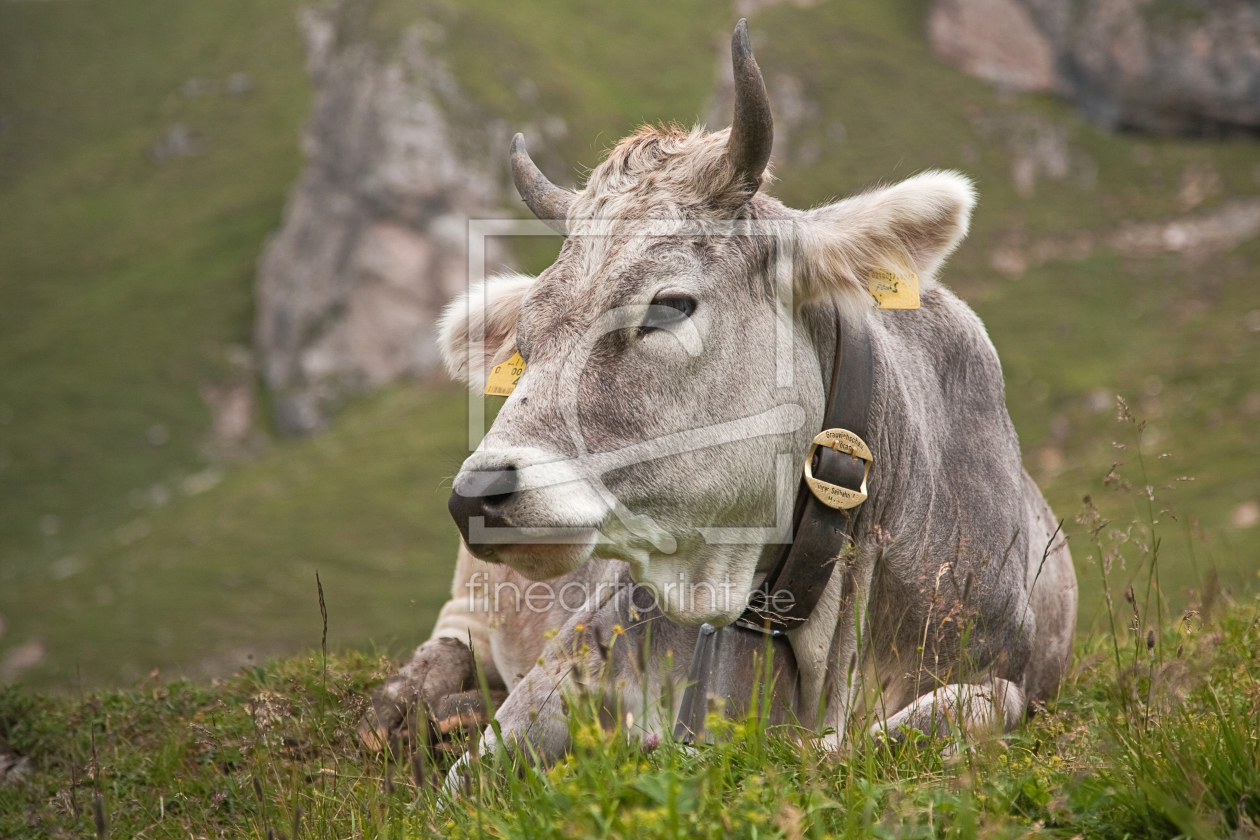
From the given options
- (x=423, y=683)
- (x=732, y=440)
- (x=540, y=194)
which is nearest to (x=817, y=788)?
(x=732, y=440)

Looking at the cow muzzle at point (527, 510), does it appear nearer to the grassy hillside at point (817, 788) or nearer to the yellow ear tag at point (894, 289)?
the grassy hillside at point (817, 788)

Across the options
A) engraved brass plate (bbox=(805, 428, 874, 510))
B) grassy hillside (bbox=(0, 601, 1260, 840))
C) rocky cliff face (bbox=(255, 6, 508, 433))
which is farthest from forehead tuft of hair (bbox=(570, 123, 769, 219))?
rocky cliff face (bbox=(255, 6, 508, 433))

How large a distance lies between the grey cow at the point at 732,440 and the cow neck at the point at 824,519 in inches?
2.5

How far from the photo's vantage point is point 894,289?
4383 millimetres

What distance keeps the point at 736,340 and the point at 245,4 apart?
108 m

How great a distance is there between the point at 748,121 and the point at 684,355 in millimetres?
884

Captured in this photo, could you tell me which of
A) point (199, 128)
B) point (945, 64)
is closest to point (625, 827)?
point (945, 64)

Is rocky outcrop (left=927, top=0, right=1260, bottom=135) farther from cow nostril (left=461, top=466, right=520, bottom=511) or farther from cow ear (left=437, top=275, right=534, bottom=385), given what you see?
cow nostril (left=461, top=466, right=520, bottom=511)

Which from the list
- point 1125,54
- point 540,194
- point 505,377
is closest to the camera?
point 505,377

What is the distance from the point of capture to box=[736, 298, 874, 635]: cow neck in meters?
4.16

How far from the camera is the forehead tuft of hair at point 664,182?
161 inches

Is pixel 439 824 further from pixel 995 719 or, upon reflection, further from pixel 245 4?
pixel 245 4

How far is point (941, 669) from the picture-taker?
4391 millimetres

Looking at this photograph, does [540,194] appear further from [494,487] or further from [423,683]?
[423,683]
